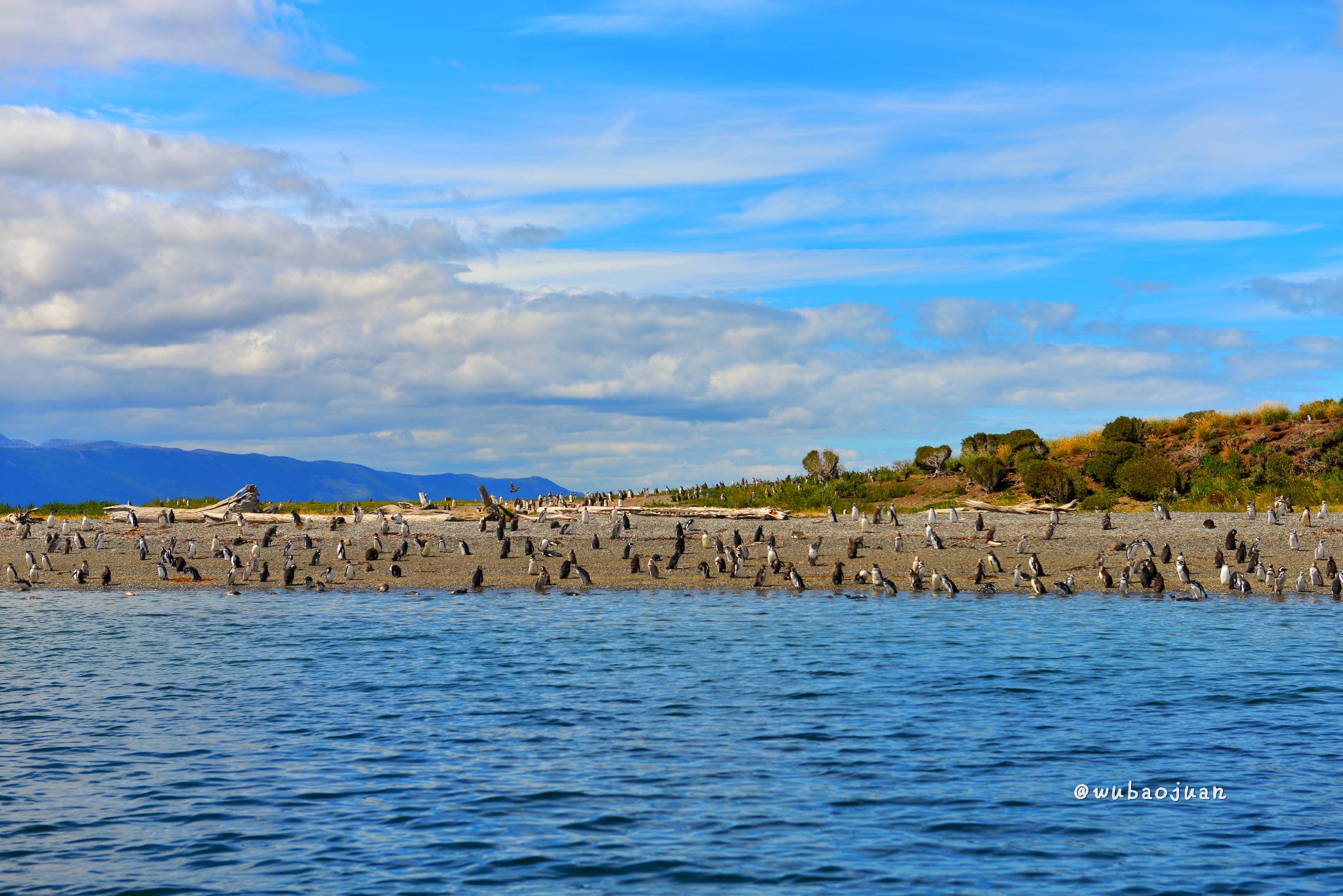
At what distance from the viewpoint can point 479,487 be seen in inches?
1677

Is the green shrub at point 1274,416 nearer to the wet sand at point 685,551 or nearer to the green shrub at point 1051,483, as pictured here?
the green shrub at point 1051,483

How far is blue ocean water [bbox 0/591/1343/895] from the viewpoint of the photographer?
1069 cm

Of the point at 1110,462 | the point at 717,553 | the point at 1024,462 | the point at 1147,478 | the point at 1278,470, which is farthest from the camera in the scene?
the point at 1024,462

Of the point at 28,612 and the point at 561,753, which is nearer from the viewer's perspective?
the point at 561,753

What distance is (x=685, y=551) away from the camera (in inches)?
1531

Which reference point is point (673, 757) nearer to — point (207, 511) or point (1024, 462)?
point (207, 511)

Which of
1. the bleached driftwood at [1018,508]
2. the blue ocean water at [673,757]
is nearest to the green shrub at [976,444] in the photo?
the bleached driftwood at [1018,508]

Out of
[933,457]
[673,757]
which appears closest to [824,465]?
[933,457]

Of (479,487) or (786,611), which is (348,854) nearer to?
(786,611)

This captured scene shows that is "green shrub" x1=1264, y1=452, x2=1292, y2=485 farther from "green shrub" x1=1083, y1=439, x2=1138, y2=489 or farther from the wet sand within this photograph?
the wet sand

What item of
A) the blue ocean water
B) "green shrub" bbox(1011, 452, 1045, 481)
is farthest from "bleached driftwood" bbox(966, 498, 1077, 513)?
the blue ocean water

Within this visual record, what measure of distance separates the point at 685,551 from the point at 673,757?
24.4 meters

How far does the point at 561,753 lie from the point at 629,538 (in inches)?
1048

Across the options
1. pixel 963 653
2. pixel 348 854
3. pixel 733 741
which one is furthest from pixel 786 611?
pixel 348 854
